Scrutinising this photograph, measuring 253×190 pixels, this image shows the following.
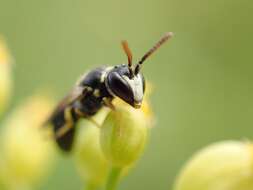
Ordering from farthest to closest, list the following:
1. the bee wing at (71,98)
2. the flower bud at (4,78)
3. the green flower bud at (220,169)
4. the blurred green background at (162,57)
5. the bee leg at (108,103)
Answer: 1. the blurred green background at (162,57)
2. the flower bud at (4,78)
3. the bee wing at (71,98)
4. the green flower bud at (220,169)
5. the bee leg at (108,103)

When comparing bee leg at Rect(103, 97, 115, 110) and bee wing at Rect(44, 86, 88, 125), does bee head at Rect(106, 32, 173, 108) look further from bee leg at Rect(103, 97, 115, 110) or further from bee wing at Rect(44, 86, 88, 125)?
bee wing at Rect(44, 86, 88, 125)

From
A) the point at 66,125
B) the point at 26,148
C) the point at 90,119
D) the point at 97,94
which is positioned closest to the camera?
the point at 97,94

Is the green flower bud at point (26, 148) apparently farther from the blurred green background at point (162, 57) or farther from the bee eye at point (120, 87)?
the blurred green background at point (162, 57)

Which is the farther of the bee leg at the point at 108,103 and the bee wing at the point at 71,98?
the bee wing at the point at 71,98

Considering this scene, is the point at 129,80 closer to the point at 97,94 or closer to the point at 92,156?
the point at 97,94

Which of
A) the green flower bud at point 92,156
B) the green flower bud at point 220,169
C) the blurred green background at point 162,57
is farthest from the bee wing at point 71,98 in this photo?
the blurred green background at point 162,57

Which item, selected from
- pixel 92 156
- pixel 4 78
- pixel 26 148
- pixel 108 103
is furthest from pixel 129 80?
pixel 26 148

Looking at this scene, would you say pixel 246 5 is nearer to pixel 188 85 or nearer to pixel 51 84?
pixel 188 85

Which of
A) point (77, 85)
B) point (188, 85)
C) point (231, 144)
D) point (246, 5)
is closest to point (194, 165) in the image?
point (231, 144)
